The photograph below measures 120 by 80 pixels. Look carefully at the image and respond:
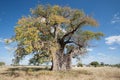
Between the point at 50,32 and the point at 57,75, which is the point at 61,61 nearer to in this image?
the point at 50,32

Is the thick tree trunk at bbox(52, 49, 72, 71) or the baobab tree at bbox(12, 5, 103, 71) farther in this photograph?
the thick tree trunk at bbox(52, 49, 72, 71)

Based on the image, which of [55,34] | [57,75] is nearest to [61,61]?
[55,34]

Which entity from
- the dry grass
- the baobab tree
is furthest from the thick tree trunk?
the dry grass

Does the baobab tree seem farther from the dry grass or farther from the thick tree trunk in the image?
the dry grass

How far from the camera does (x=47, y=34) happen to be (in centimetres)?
3981

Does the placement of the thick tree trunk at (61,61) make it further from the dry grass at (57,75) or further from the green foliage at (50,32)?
the dry grass at (57,75)

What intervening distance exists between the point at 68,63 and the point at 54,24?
9415 mm

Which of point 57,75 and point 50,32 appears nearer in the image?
point 57,75

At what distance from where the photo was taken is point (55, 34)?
41031 mm

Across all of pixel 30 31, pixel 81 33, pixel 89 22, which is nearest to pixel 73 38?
pixel 81 33

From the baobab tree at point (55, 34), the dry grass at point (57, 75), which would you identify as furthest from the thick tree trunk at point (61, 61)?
the dry grass at point (57, 75)

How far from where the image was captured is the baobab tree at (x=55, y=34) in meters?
33.3

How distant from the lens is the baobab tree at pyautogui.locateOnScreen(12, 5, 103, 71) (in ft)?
109

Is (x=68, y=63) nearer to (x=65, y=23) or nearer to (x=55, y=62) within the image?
(x=55, y=62)
